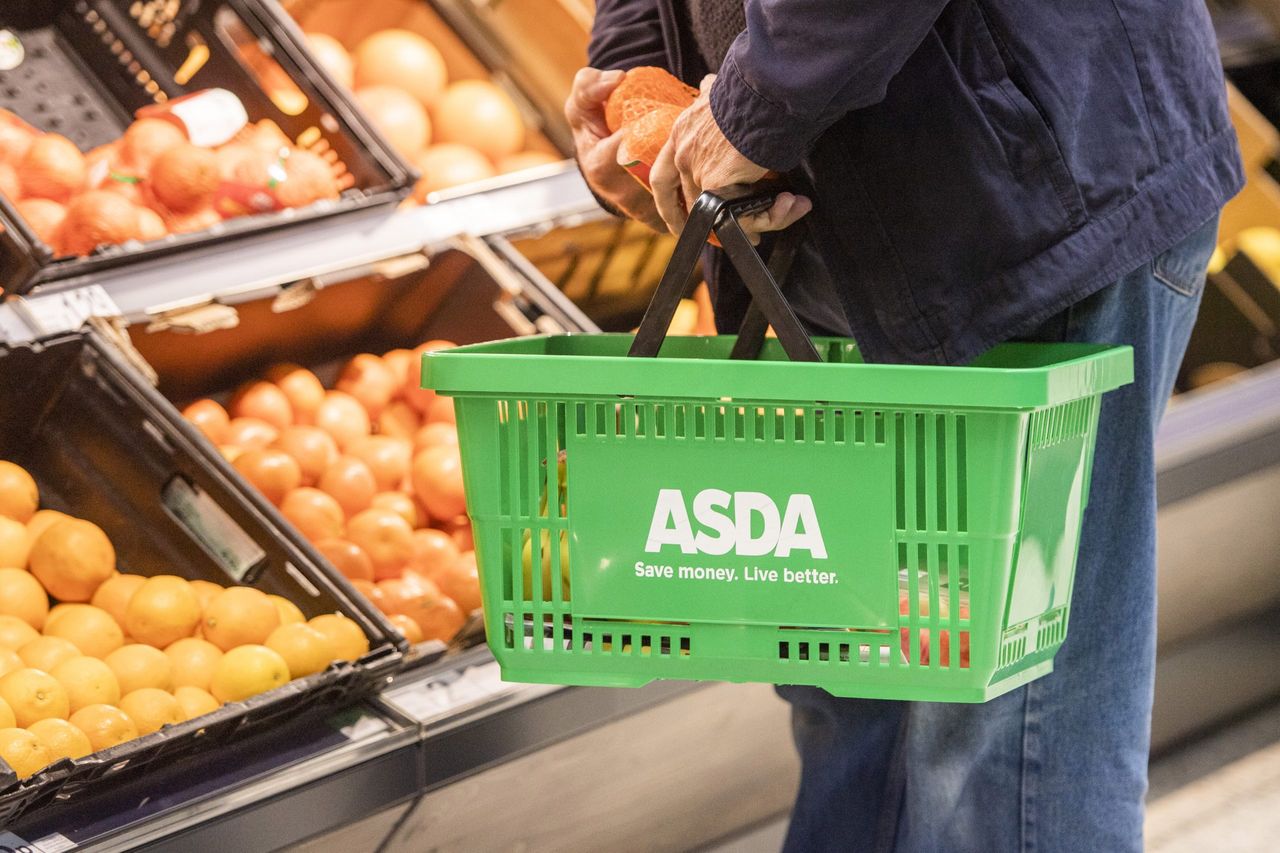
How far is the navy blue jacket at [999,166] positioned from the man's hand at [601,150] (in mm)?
224

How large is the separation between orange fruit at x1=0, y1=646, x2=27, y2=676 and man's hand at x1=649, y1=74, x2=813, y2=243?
0.95 m

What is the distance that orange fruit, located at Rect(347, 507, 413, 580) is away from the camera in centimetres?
218

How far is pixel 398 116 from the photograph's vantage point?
2910mm

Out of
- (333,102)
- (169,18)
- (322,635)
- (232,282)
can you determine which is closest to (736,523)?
(322,635)

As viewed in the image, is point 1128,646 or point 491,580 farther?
point 1128,646

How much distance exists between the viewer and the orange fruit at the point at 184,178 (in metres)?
2.44

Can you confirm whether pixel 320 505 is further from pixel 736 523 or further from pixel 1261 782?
pixel 1261 782

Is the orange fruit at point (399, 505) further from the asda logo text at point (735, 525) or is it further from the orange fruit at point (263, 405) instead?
the asda logo text at point (735, 525)

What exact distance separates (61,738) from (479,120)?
1693 mm

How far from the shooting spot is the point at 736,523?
127 centimetres

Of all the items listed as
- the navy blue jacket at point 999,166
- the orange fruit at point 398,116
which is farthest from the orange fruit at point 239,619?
the orange fruit at point 398,116

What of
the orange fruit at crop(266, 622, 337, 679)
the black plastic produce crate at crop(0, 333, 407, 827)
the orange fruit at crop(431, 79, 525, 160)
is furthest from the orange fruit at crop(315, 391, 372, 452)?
the orange fruit at crop(431, 79, 525, 160)

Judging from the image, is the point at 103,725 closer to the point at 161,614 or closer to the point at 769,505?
the point at 161,614

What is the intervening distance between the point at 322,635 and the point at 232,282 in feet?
2.34
